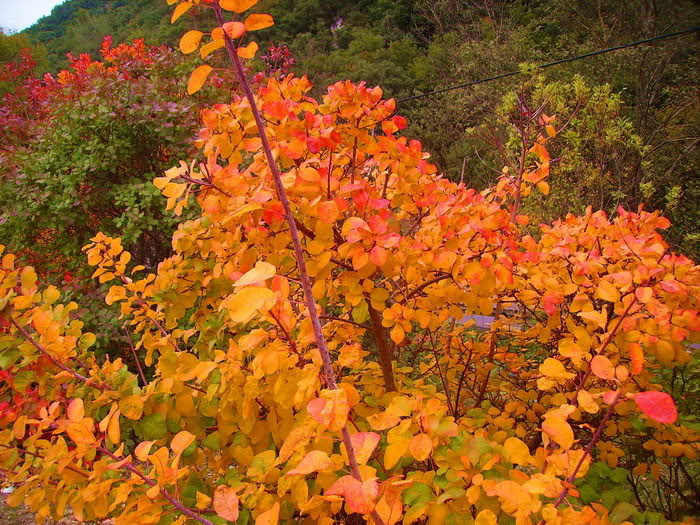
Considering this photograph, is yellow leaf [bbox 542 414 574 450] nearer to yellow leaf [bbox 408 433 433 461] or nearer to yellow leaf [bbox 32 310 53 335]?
yellow leaf [bbox 408 433 433 461]

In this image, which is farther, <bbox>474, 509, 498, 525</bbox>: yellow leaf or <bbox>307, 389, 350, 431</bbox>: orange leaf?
<bbox>474, 509, 498, 525</bbox>: yellow leaf

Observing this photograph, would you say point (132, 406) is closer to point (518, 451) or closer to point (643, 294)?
point (518, 451)

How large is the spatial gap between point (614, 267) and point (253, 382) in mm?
1161

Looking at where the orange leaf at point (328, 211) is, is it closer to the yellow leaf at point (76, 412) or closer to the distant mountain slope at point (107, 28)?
the yellow leaf at point (76, 412)

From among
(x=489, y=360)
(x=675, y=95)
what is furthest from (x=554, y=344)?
(x=675, y=95)

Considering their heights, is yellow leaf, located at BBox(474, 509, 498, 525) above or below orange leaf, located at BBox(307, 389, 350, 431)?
below

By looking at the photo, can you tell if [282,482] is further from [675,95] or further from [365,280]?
[675,95]

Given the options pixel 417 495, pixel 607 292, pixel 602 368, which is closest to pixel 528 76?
pixel 607 292

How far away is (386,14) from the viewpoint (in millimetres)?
21438

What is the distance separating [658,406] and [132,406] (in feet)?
3.47

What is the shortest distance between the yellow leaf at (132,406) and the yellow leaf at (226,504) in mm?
340

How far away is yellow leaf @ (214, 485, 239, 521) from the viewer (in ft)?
2.68

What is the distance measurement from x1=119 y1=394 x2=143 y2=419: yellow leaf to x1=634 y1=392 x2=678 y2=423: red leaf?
1021mm

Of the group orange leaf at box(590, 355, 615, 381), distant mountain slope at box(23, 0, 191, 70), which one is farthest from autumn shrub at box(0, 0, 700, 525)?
distant mountain slope at box(23, 0, 191, 70)
